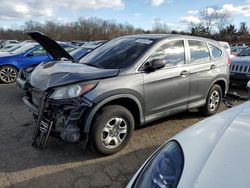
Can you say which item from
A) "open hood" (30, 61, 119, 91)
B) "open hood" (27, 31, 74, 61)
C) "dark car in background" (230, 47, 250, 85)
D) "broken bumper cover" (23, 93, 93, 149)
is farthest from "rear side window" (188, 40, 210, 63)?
"dark car in background" (230, 47, 250, 85)

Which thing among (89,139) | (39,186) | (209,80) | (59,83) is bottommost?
(39,186)

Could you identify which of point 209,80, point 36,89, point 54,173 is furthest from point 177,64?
point 54,173

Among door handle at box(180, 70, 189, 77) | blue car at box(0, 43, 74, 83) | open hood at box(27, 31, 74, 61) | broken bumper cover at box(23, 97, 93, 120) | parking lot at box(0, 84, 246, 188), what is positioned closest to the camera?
parking lot at box(0, 84, 246, 188)

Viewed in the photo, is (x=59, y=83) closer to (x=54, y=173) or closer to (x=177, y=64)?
(x=54, y=173)

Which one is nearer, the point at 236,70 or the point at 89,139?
the point at 89,139

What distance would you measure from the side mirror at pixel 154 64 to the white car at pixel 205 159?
188 cm

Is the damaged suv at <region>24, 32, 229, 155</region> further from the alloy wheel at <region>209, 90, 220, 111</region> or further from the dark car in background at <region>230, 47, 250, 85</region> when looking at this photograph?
the dark car in background at <region>230, 47, 250, 85</region>

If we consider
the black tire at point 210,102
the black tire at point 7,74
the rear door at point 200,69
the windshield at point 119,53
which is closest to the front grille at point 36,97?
the windshield at point 119,53

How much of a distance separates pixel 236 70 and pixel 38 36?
590 centimetres

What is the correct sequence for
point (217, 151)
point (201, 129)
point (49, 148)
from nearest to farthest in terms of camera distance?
1. point (217, 151)
2. point (201, 129)
3. point (49, 148)

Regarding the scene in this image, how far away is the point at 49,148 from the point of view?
13.2ft

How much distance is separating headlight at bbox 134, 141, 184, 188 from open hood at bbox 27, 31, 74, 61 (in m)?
4.05

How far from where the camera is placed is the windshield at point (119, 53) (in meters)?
4.07

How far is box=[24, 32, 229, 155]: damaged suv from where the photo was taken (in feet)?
11.3
